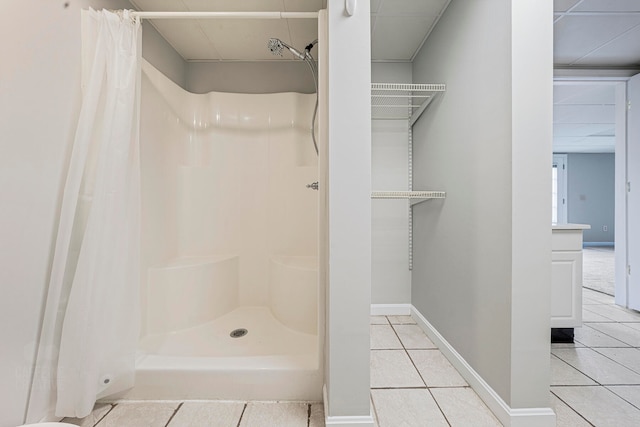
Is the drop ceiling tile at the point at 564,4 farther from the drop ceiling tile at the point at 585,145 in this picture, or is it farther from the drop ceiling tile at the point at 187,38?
the drop ceiling tile at the point at 585,145

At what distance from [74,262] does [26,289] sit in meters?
0.16

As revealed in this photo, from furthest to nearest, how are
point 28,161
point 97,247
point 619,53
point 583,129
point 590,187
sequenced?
point 590,187 < point 583,129 < point 619,53 < point 97,247 < point 28,161

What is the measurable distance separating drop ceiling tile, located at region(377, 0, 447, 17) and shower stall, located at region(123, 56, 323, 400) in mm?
760

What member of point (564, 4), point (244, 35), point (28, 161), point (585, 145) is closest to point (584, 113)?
point (585, 145)

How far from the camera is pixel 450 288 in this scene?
1.69m

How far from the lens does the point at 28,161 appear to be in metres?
1.04

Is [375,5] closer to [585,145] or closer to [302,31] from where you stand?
[302,31]

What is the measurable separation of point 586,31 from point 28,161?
3389 mm

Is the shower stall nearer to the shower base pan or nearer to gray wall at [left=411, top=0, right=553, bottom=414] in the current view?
the shower base pan

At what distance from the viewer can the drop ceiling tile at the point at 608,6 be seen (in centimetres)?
175

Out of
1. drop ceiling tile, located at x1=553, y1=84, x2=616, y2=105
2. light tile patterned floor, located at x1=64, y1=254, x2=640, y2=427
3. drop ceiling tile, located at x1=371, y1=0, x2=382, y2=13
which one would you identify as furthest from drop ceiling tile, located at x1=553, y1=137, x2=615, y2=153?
drop ceiling tile, located at x1=371, y1=0, x2=382, y2=13

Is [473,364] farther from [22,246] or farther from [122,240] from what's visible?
[22,246]

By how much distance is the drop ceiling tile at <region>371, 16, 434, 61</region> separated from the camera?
6.19 feet

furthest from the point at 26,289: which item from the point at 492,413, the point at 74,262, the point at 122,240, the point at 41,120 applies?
the point at 492,413
